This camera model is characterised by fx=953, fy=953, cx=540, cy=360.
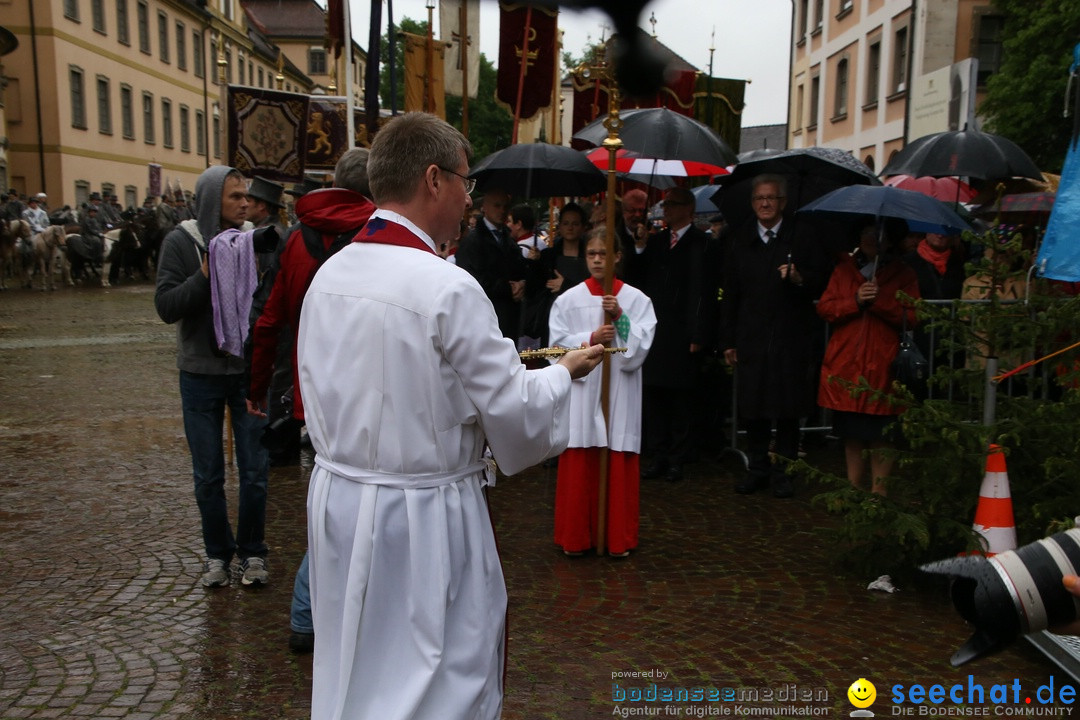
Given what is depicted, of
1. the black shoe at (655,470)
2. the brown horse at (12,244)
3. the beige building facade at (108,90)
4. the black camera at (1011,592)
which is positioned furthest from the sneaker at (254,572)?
the beige building facade at (108,90)

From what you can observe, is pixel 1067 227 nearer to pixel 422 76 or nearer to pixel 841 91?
pixel 422 76

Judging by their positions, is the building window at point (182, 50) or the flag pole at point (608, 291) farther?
the building window at point (182, 50)

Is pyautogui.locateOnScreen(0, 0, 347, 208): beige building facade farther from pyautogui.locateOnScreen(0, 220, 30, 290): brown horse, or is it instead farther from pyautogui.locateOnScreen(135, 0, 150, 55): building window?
pyautogui.locateOnScreen(0, 220, 30, 290): brown horse

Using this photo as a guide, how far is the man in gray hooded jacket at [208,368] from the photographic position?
448cm

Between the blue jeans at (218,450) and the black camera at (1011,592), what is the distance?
3422 millimetres

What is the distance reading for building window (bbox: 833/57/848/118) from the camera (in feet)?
103

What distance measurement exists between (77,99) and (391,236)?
120 ft

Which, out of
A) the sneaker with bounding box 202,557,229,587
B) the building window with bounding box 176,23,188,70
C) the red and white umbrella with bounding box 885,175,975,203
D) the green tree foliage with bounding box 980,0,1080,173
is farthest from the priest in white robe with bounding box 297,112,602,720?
Answer: the building window with bounding box 176,23,188,70

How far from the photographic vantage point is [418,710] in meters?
2.29

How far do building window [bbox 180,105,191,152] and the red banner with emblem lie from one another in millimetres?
37992

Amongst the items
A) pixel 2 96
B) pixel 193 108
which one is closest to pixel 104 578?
pixel 2 96

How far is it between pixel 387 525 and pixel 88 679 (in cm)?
216

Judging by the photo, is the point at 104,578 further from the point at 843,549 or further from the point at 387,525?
the point at 843,549

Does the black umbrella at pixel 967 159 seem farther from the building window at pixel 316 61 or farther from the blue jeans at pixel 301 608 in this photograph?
the building window at pixel 316 61
